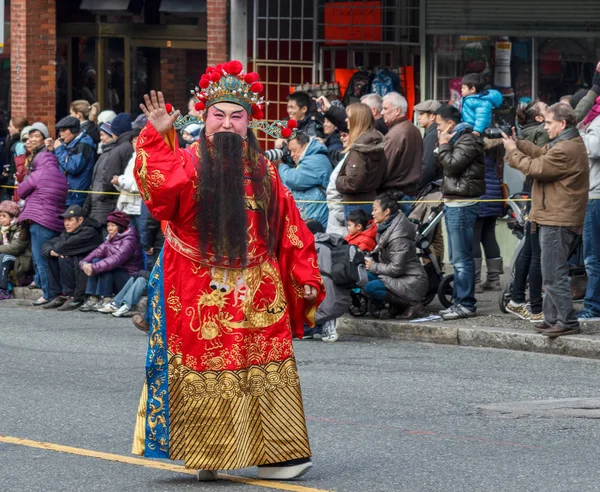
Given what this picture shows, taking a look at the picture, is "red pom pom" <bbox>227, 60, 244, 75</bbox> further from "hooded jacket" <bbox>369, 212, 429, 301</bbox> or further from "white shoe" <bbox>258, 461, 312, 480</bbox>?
"hooded jacket" <bbox>369, 212, 429, 301</bbox>

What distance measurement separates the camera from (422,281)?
43.1 ft

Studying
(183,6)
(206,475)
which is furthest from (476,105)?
(183,6)

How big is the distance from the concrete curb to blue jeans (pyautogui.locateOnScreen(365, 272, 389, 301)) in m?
0.24

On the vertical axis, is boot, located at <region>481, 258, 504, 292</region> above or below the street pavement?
above

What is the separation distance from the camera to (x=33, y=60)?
20.9m

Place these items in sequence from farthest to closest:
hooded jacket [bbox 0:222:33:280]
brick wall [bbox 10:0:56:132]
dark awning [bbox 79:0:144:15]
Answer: dark awning [bbox 79:0:144:15], brick wall [bbox 10:0:56:132], hooded jacket [bbox 0:222:33:280]

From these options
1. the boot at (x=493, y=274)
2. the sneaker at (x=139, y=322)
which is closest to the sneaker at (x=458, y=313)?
the boot at (x=493, y=274)

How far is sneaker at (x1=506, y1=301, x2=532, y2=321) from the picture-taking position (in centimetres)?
1273

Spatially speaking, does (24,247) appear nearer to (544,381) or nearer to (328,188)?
(328,188)

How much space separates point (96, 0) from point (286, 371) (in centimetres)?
1494

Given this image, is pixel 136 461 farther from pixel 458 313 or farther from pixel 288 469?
pixel 458 313

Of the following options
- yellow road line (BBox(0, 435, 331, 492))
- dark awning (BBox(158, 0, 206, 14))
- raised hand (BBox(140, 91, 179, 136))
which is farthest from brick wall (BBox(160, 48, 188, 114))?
raised hand (BBox(140, 91, 179, 136))

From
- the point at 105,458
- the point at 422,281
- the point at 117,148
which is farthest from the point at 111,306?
the point at 105,458

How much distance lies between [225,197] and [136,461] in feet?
5.13
